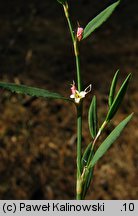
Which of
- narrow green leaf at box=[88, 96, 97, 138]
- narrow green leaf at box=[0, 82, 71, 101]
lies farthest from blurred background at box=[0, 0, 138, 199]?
narrow green leaf at box=[0, 82, 71, 101]

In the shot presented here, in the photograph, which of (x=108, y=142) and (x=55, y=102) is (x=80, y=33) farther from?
(x=55, y=102)

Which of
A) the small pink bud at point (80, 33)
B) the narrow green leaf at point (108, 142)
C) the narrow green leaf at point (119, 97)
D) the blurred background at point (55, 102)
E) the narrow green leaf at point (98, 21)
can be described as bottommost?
the narrow green leaf at point (108, 142)

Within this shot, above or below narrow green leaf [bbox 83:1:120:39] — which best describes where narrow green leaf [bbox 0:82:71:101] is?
below

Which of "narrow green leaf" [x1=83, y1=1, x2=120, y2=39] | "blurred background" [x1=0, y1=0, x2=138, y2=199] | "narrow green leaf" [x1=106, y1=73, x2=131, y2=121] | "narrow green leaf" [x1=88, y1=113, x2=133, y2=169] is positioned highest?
"blurred background" [x1=0, y1=0, x2=138, y2=199]

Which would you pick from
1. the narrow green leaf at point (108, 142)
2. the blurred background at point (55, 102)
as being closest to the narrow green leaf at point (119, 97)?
the narrow green leaf at point (108, 142)

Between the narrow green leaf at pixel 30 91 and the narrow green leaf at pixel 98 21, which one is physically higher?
the narrow green leaf at pixel 98 21

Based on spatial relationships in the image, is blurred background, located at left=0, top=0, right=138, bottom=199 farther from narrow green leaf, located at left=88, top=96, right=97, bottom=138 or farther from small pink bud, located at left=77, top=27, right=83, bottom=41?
small pink bud, located at left=77, top=27, right=83, bottom=41

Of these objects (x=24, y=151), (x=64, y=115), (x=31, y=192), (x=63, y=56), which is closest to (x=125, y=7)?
(x=63, y=56)

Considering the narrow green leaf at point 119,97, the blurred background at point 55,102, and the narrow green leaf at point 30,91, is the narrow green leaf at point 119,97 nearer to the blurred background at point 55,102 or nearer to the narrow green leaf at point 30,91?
the narrow green leaf at point 30,91
